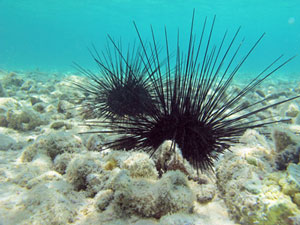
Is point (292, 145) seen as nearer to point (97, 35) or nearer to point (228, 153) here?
point (228, 153)

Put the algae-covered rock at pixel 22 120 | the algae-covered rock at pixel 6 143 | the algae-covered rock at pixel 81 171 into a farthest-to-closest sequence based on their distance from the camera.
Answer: the algae-covered rock at pixel 22 120, the algae-covered rock at pixel 6 143, the algae-covered rock at pixel 81 171

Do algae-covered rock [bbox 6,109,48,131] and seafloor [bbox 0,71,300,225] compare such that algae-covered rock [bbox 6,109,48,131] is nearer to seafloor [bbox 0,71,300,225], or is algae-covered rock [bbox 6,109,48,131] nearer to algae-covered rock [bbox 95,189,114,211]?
seafloor [bbox 0,71,300,225]

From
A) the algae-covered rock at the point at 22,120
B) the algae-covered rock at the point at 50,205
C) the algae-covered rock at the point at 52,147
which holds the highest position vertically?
the algae-covered rock at the point at 22,120

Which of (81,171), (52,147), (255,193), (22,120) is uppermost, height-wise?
(22,120)

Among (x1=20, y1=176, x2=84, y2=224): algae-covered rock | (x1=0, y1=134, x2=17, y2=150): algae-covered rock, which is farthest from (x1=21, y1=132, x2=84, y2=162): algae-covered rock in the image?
(x1=20, y1=176, x2=84, y2=224): algae-covered rock

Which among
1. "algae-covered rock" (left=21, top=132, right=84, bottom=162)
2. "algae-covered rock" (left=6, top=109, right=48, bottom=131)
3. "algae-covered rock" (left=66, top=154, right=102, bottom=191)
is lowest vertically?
"algae-covered rock" (left=66, top=154, right=102, bottom=191)

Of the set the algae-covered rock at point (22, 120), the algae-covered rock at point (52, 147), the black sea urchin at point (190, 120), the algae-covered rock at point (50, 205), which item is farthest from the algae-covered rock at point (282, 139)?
the algae-covered rock at point (22, 120)

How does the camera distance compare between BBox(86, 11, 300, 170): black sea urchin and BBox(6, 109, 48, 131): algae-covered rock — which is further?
BBox(6, 109, 48, 131): algae-covered rock

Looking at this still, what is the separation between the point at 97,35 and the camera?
464ft

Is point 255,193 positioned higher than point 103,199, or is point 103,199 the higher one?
point 255,193

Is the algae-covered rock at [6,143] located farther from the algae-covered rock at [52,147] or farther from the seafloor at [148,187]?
the algae-covered rock at [52,147]

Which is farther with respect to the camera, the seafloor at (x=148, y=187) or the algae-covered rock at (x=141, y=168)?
the algae-covered rock at (x=141, y=168)

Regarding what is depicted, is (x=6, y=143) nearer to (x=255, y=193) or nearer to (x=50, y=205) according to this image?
(x=50, y=205)

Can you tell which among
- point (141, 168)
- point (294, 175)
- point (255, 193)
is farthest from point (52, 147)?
point (294, 175)
